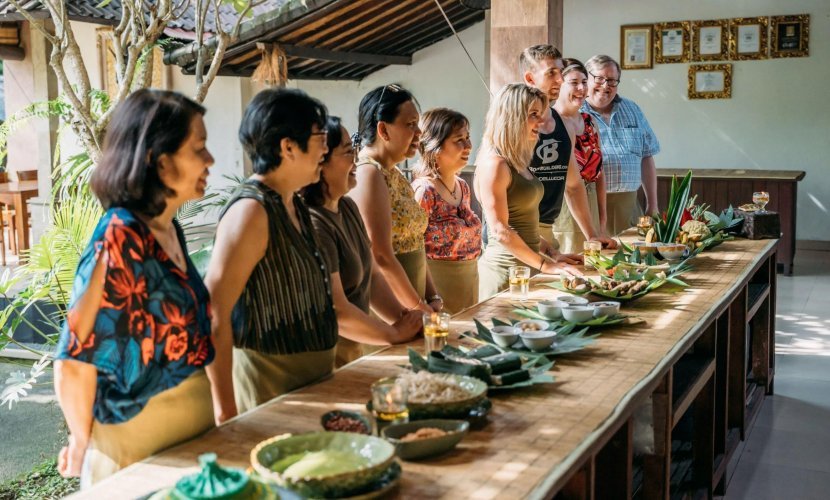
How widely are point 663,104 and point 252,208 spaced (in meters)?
9.65

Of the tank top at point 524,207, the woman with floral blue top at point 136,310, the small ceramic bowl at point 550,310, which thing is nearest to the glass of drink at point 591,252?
the tank top at point 524,207

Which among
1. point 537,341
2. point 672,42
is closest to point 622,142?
point 537,341

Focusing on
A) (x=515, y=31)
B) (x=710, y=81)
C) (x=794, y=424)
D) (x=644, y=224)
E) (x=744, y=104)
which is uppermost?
(x=710, y=81)

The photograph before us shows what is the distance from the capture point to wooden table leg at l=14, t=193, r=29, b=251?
10375 millimetres

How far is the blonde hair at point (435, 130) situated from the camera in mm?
3672

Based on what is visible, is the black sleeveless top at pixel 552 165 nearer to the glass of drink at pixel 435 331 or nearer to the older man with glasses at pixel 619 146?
the older man with glasses at pixel 619 146

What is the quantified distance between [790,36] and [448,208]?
795cm

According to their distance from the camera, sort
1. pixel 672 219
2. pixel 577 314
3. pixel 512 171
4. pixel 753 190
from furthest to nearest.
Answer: pixel 753 190
pixel 672 219
pixel 512 171
pixel 577 314

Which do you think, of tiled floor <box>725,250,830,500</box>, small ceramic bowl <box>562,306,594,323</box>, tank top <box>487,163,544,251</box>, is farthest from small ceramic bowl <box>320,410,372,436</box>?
tiled floor <box>725,250,830,500</box>

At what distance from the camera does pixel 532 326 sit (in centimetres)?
276

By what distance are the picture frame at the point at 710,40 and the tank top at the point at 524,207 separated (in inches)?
293

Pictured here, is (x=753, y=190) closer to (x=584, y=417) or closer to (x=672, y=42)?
(x=672, y=42)

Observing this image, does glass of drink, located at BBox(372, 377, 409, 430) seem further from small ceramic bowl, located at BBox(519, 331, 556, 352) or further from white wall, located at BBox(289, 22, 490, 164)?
white wall, located at BBox(289, 22, 490, 164)

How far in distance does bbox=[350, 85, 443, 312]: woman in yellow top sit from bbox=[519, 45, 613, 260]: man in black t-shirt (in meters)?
1.18
